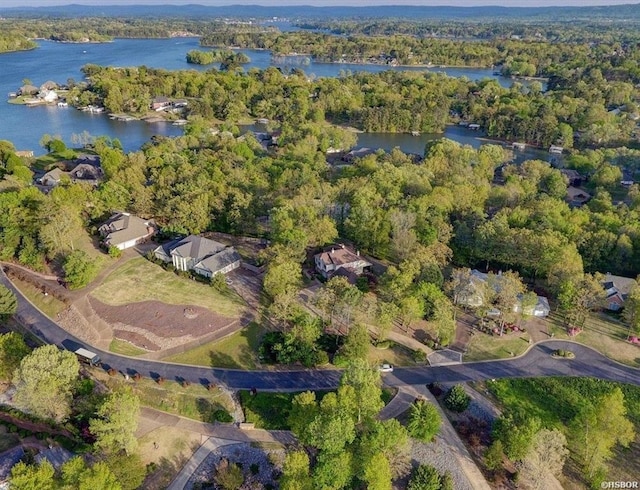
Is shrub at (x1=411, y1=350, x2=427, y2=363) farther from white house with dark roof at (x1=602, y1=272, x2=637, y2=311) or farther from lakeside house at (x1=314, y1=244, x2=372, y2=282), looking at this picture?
white house with dark roof at (x1=602, y1=272, x2=637, y2=311)

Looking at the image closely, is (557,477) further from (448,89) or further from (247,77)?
(247,77)

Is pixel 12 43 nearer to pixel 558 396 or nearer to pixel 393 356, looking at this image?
pixel 393 356

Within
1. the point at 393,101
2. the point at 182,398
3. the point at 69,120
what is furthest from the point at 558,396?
the point at 69,120

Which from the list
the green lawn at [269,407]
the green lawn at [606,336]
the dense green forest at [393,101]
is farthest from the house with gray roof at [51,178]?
the green lawn at [606,336]

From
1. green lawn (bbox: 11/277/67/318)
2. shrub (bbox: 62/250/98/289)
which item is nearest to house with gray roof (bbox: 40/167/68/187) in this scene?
green lawn (bbox: 11/277/67/318)

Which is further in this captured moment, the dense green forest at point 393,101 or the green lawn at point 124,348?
the dense green forest at point 393,101

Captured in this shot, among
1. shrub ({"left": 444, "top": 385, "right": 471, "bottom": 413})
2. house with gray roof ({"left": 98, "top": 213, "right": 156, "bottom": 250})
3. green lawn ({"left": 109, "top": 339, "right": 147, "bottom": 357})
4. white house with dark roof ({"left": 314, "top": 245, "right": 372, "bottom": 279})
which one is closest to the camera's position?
shrub ({"left": 444, "top": 385, "right": 471, "bottom": 413})

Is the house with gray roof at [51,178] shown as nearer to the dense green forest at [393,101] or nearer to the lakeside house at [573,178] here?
the dense green forest at [393,101]
